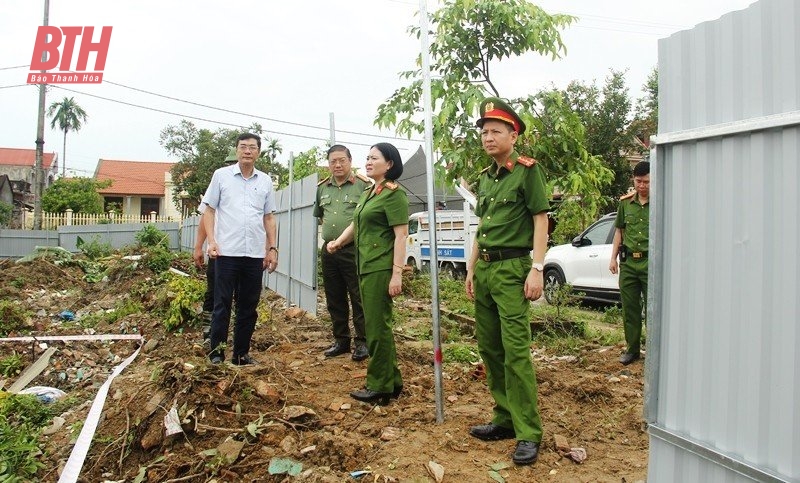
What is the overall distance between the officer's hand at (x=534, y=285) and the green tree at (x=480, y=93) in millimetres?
3522

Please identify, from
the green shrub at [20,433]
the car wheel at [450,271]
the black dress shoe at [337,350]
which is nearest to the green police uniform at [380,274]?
the black dress shoe at [337,350]

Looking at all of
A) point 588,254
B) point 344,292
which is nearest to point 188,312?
point 344,292

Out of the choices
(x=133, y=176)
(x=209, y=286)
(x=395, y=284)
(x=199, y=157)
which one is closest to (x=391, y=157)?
(x=395, y=284)

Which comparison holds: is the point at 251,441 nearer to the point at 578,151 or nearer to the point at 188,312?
the point at 188,312

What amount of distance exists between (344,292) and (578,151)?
333 centimetres

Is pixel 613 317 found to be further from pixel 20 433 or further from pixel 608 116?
pixel 608 116

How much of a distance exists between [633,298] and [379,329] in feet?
7.77

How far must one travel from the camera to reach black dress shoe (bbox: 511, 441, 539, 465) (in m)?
2.84

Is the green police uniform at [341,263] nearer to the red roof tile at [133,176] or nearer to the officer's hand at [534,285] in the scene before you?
the officer's hand at [534,285]

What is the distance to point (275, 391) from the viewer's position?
375 centimetres

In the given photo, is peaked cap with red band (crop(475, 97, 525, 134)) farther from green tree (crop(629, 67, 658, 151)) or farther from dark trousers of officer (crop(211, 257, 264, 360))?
green tree (crop(629, 67, 658, 151))

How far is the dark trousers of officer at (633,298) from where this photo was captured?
16.2ft

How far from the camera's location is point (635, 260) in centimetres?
495

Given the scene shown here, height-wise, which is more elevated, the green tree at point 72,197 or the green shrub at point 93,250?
the green tree at point 72,197
